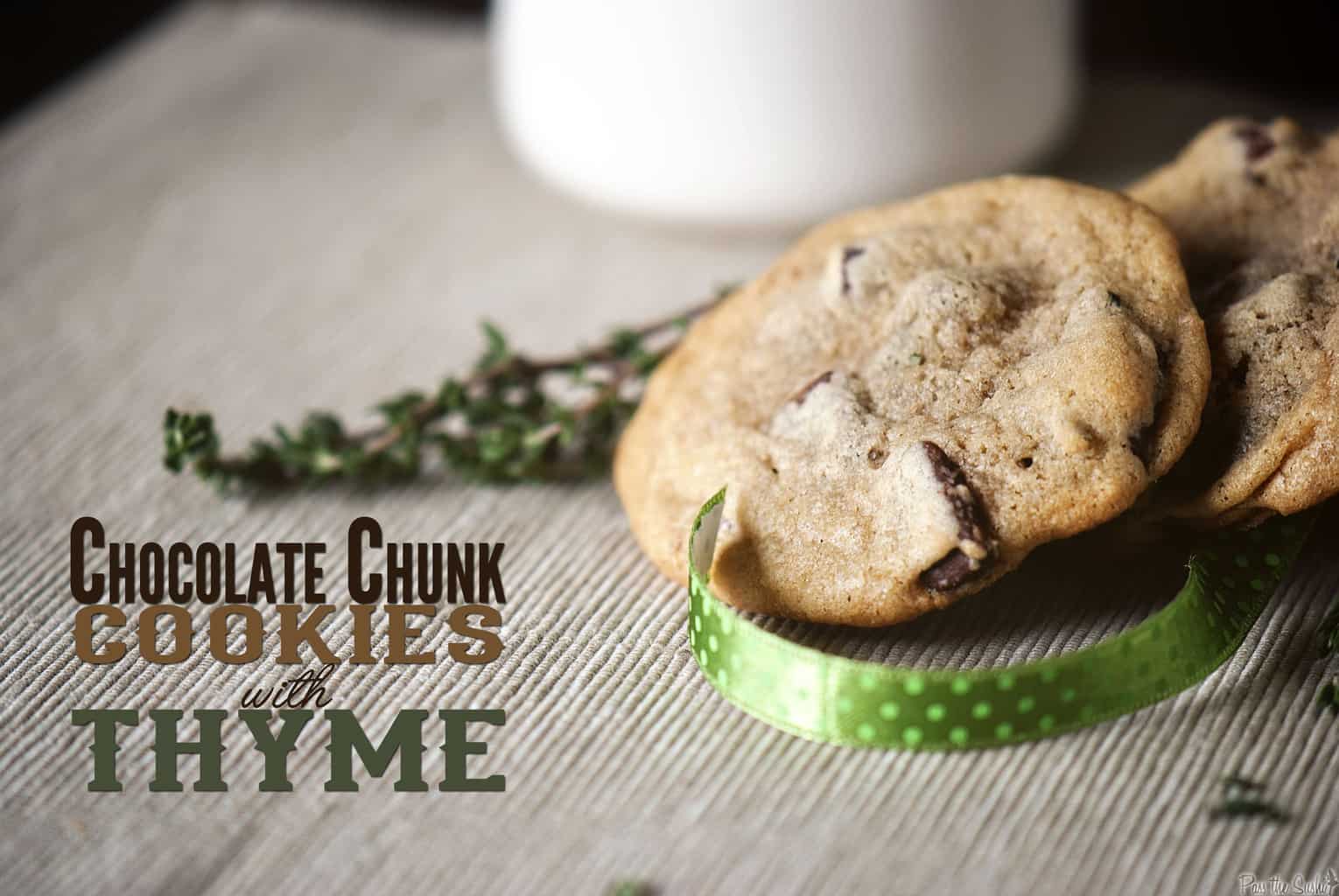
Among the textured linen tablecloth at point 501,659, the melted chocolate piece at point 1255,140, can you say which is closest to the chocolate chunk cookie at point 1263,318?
the melted chocolate piece at point 1255,140

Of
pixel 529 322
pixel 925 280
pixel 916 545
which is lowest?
pixel 529 322

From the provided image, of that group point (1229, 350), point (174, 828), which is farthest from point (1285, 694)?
point (174, 828)

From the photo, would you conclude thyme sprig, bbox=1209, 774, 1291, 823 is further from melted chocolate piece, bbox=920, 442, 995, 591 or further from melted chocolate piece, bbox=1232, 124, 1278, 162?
melted chocolate piece, bbox=1232, 124, 1278, 162

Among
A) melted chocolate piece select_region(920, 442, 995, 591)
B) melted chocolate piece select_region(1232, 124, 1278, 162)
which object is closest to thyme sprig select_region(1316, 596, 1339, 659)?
melted chocolate piece select_region(920, 442, 995, 591)

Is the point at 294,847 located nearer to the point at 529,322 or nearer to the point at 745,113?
the point at 529,322

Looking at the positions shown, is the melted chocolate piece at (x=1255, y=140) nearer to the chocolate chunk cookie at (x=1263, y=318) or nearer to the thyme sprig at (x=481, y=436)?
the chocolate chunk cookie at (x=1263, y=318)
